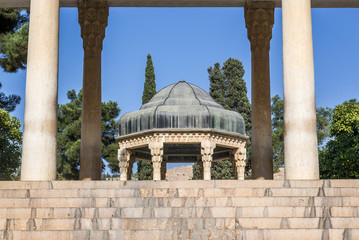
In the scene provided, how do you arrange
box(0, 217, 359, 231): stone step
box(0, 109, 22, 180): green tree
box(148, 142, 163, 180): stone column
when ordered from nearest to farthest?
box(0, 217, 359, 231): stone step < box(148, 142, 163, 180): stone column < box(0, 109, 22, 180): green tree

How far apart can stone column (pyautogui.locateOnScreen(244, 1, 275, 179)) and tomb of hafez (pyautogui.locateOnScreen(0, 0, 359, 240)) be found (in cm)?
6

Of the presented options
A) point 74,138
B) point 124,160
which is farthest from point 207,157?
point 74,138

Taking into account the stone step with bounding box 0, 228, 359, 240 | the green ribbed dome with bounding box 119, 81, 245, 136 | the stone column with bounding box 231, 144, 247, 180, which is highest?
the green ribbed dome with bounding box 119, 81, 245, 136

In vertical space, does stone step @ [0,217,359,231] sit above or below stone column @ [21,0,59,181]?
below

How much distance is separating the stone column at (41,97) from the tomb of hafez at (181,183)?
0.04 m

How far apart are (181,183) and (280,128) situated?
74467 millimetres

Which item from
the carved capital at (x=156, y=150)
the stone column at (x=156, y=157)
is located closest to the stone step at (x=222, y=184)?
the stone column at (x=156, y=157)

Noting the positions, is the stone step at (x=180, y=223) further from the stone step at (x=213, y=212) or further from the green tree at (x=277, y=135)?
the green tree at (x=277, y=135)

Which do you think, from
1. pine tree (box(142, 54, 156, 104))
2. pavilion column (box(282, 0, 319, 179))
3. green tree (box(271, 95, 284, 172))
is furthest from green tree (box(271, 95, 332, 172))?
→ pavilion column (box(282, 0, 319, 179))

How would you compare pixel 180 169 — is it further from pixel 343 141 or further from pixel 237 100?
pixel 343 141

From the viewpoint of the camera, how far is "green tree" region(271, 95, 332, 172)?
91875 mm

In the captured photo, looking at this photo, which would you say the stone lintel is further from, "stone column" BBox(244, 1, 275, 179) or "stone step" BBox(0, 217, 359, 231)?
"stone step" BBox(0, 217, 359, 231)

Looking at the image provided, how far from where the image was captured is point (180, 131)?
50781mm

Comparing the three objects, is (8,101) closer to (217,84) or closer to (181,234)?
(217,84)
